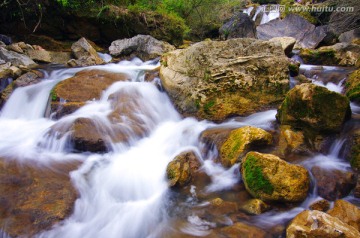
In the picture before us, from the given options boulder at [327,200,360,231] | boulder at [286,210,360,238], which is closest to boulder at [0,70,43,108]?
boulder at [286,210,360,238]

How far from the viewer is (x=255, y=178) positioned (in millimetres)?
3443

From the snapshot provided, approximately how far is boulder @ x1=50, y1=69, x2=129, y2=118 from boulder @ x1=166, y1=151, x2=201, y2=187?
2.84 metres

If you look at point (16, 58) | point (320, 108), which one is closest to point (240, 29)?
point (16, 58)

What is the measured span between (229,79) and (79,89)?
11.6ft

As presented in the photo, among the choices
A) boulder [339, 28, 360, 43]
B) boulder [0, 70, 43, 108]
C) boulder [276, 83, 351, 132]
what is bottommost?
boulder [276, 83, 351, 132]

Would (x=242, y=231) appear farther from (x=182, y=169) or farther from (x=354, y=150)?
(x=354, y=150)

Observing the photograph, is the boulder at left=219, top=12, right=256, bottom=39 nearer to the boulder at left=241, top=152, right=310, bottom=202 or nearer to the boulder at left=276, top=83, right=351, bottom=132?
the boulder at left=276, top=83, right=351, bottom=132

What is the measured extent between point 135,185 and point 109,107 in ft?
7.87

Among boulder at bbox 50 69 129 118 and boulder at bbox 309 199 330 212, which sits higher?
boulder at bbox 50 69 129 118

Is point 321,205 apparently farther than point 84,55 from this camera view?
No

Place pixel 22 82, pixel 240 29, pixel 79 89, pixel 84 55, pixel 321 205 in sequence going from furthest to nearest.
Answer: pixel 240 29 → pixel 84 55 → pixel 22 82 → pixel 79 89 → pixel 321 205

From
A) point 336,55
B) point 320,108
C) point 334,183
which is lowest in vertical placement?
point 334,183

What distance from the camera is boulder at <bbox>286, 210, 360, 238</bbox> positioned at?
7.89 ft

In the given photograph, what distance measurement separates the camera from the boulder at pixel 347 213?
278 centimetres
